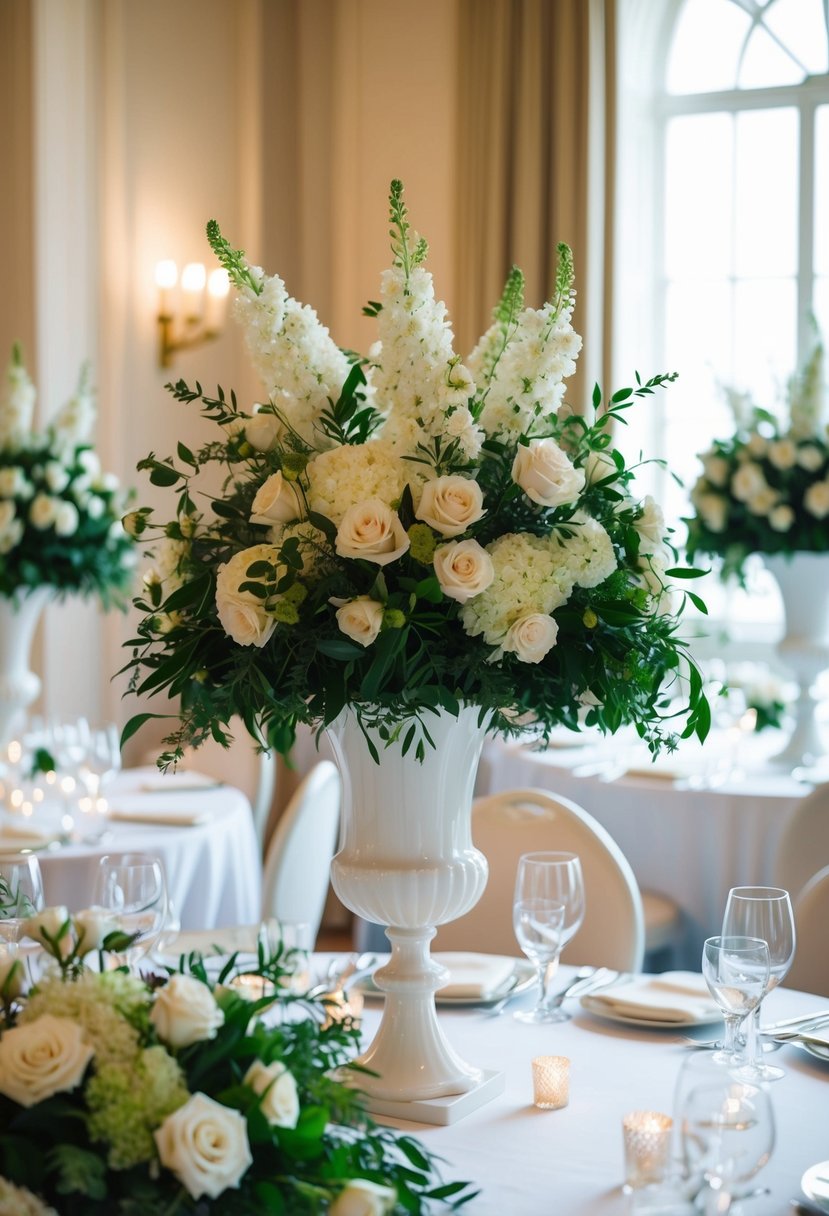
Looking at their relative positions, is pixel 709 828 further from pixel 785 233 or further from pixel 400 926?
pixel 785 233

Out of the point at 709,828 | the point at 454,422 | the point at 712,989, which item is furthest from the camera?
the point at 709,828

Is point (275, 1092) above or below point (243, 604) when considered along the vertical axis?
below

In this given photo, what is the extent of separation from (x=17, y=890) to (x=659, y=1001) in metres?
0.95

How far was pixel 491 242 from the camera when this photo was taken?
18.4 feet

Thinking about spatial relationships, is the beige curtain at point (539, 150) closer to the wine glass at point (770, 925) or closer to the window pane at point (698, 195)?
the window pane at point (698, 195)

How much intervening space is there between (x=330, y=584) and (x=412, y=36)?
497 centimetres

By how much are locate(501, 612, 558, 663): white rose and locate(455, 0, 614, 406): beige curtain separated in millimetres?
4016

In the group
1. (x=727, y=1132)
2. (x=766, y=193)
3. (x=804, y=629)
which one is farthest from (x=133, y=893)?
(x=766, y=193)

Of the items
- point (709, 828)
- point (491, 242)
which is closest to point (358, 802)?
point (709, 828)

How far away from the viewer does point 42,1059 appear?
3.49 ft

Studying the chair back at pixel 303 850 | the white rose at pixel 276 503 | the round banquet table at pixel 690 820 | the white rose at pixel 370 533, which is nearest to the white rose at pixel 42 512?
the chair back at pixel 303 850

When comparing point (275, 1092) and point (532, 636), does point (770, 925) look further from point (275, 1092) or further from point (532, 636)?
point (275, 1092)

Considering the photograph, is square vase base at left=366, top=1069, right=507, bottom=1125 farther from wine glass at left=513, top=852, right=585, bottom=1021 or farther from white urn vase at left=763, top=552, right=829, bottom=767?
white urn vase at left=763, top=552, right=829, bottom=767

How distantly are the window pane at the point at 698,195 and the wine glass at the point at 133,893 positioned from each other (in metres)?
4.99
